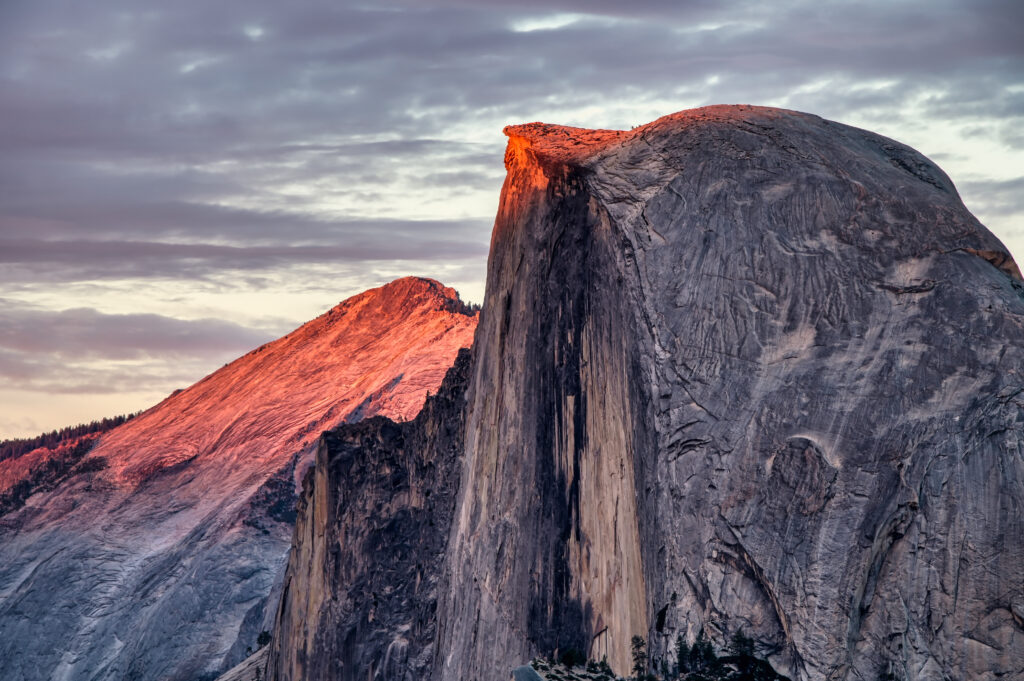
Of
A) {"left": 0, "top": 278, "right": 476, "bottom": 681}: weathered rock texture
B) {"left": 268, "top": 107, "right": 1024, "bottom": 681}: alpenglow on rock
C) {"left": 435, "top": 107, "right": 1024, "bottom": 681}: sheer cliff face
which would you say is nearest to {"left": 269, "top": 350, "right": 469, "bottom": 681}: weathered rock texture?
{"left": 268, "top": 107, "right": 1024, "bottom": 681}: alpenglow on rock

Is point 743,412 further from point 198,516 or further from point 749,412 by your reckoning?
point 198,516

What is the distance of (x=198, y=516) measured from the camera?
177375mm

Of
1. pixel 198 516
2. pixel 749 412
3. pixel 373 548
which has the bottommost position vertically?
pixel 373 548

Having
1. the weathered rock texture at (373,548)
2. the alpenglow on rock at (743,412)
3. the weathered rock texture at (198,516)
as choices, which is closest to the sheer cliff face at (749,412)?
the alpenglow on rock at (743,412)

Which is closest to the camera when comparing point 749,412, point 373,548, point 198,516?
point 749,412

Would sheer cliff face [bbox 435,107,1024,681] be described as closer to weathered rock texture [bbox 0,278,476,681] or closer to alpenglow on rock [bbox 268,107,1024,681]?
alpenglow on rock [bbox 268,107,1024,681]

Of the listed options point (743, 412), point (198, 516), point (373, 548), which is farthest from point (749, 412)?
point (198, 516)

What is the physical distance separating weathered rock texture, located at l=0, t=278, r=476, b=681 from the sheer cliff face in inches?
2647

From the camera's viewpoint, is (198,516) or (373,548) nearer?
(373,548)

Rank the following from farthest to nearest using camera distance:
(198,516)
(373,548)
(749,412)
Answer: (198,516) < (373,548) < (749,412)

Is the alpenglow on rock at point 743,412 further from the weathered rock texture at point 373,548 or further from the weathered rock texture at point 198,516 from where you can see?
the weathered rock texture at point 198,516

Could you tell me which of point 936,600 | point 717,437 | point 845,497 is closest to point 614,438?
point 717,437

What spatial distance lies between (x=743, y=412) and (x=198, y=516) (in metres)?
117

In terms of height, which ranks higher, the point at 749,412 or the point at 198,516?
the point at 749,412
